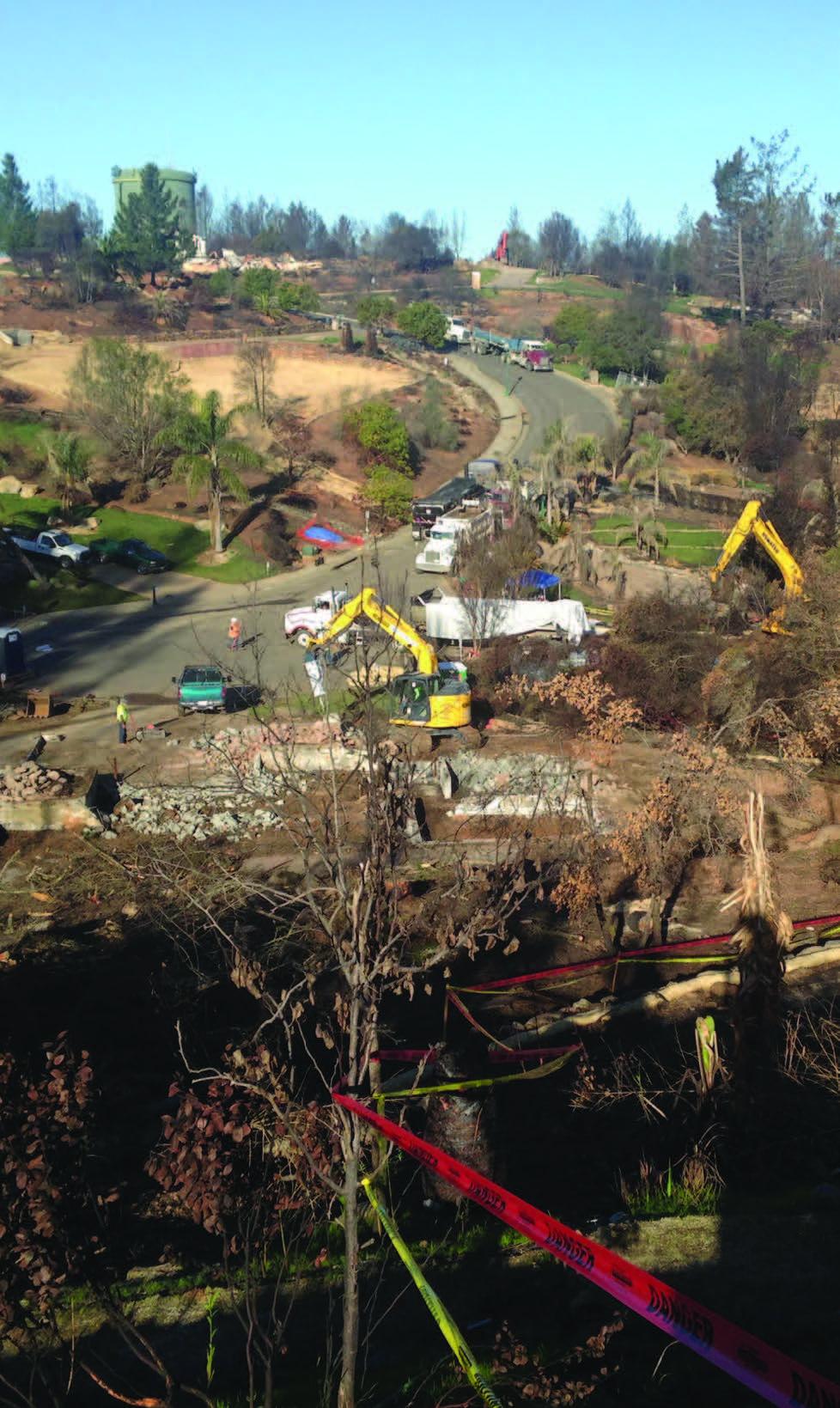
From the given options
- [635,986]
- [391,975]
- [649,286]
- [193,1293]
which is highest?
[649,286]

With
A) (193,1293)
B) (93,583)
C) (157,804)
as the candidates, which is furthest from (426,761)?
(93,583)

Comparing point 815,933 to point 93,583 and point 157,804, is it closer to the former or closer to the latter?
point 157,804

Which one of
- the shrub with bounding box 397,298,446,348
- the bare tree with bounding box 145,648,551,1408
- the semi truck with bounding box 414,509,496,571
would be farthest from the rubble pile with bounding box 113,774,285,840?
the shrub with bounding box 397,298,446,348

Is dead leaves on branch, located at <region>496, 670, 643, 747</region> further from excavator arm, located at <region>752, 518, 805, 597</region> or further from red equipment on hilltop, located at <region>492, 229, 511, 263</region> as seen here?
red equipment on hilltop, located at <region>492, 229, 511, 263</region>

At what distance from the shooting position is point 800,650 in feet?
75.0

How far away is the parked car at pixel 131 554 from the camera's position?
1439 inches

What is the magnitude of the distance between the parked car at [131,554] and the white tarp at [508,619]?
40.8 feet

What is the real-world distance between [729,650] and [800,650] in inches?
68.1

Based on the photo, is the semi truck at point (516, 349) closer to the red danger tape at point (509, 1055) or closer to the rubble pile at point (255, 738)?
the rubble pile at point (255, 738)

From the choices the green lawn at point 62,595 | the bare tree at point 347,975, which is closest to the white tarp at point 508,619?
the green lawn at point 62,595

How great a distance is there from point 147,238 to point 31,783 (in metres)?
78.5

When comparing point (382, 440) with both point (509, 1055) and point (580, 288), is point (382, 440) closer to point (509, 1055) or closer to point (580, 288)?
point (509, 1055)

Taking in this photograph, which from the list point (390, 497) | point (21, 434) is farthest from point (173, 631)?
point (21, 434)

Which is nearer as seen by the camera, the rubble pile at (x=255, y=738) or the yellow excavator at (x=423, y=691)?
the rubble pile at (x=255, y=738)
